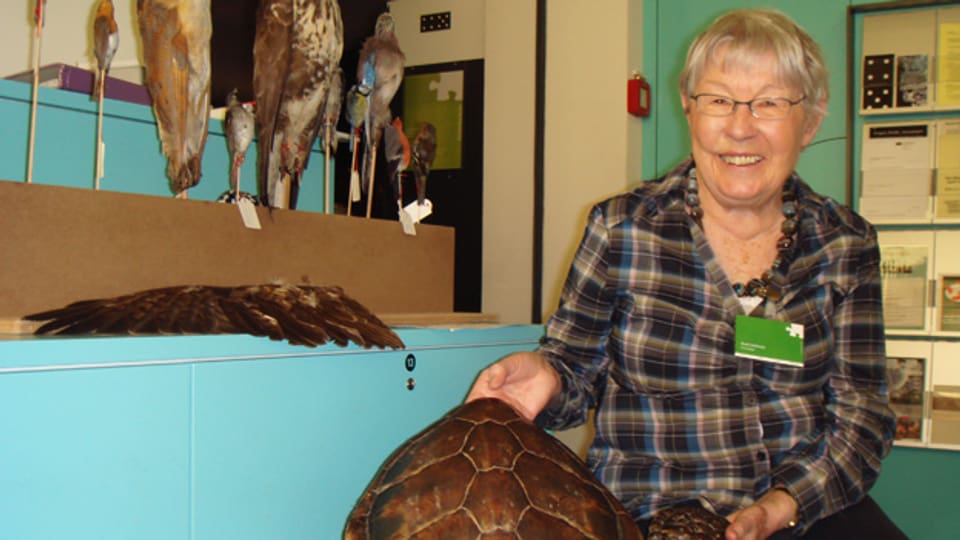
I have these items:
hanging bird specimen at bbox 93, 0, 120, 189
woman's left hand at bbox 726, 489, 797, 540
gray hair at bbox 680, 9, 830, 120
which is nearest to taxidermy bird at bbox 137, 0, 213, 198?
hanging bird specimen at bbox 93, 0, 120, 189

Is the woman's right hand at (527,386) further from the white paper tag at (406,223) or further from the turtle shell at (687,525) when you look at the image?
the white paper tag at (406,223)

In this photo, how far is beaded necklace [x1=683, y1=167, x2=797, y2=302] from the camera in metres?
1.31

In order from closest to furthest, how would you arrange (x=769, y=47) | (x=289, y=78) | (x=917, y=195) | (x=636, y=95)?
(x=769, y=47)
(x=289, y=78)
(x=917, y=195)
(x=636, y=95)

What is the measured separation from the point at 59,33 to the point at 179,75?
1.64 metres

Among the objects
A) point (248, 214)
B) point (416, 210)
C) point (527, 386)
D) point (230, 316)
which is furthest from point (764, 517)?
point (416, 210)

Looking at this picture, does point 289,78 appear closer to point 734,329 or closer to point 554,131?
point 734,329

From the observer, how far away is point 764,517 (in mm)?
1163

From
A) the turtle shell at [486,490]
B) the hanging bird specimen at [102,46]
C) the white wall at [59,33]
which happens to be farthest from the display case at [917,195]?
the white wall at [59,33]

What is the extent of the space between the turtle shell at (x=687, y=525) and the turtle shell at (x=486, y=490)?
0.05 meters

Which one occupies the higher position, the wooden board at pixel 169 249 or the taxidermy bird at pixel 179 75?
the taxidermy bird at pixel 179 75

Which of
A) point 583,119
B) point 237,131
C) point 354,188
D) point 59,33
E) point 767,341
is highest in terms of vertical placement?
point 59,33

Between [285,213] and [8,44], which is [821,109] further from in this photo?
[8,44]

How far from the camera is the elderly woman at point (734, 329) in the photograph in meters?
1.25

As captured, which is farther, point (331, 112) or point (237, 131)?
point (331, 112)
